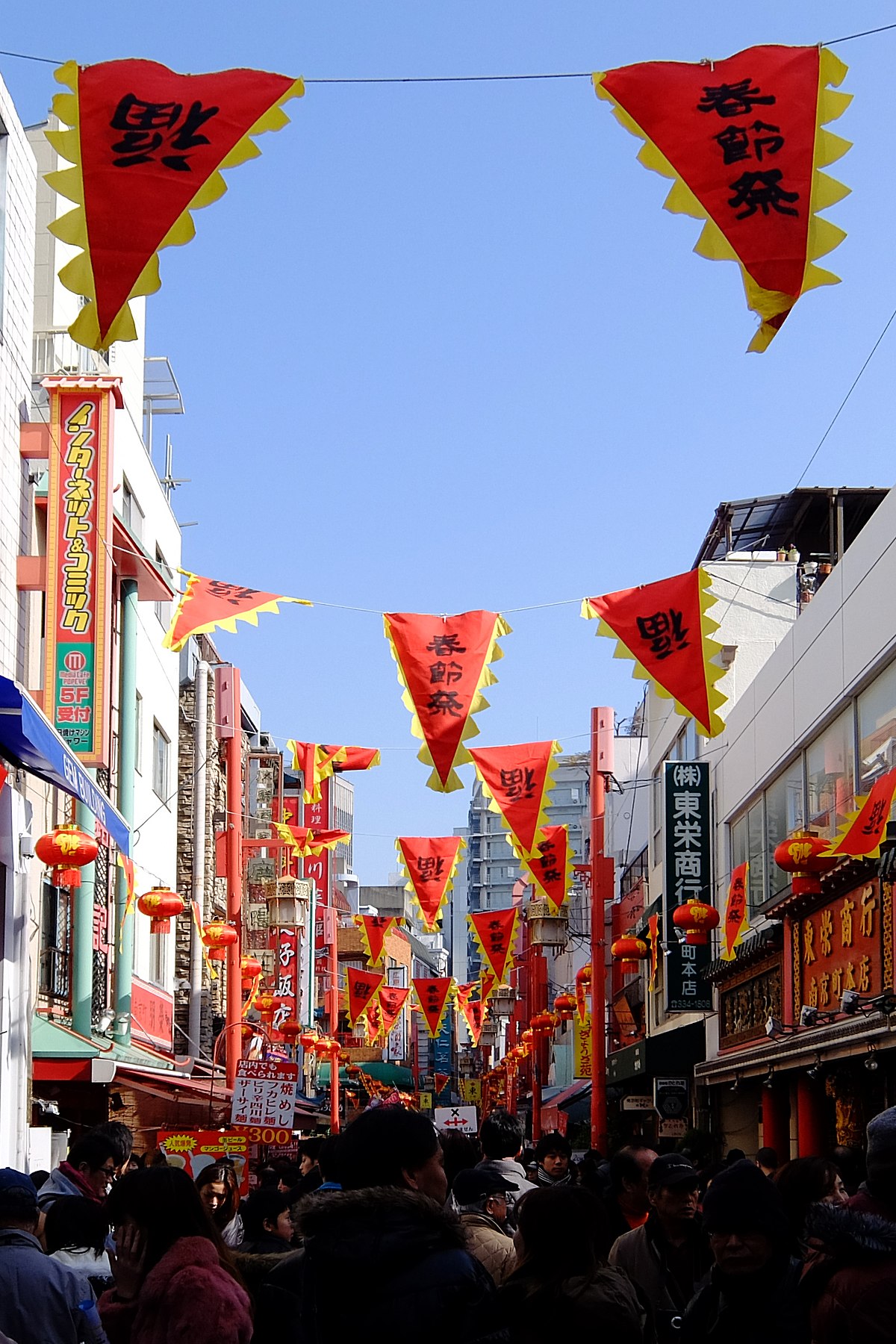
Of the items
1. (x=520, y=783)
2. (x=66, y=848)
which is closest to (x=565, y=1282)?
(x=66, y=848)

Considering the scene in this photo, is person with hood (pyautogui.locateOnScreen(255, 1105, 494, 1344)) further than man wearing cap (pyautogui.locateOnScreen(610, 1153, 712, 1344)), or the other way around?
man wearing cap (pyautogui.locateOnScreen(610, 1153, 712, 1344))

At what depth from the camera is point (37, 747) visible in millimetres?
14039

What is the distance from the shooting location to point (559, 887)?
2842 centimetres

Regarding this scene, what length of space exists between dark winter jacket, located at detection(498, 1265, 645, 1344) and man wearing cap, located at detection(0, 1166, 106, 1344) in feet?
6.25

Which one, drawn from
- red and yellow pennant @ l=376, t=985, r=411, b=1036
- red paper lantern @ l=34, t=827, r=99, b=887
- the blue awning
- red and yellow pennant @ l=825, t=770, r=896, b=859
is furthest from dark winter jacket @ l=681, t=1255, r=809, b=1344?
red and yellow pennant @ l=376, t=985, r=411, b=1036

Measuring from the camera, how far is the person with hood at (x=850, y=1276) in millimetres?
3607

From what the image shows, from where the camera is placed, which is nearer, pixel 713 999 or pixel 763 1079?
pixel 763 1079

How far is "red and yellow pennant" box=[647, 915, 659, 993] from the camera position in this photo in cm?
3350

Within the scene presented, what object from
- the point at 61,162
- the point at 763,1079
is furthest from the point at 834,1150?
the point at 61,162

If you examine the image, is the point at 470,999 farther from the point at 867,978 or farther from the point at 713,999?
the point at 867,978

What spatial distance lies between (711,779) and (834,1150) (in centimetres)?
1756

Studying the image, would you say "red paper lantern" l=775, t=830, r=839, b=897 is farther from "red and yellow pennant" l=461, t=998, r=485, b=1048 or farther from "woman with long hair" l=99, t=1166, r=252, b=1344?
"red and yellow pennant" l=461, t=998, r=485, b=1048

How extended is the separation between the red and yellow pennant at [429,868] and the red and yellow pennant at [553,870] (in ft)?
5.43

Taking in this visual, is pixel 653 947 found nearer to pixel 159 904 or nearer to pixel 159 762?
pixel 159 762
